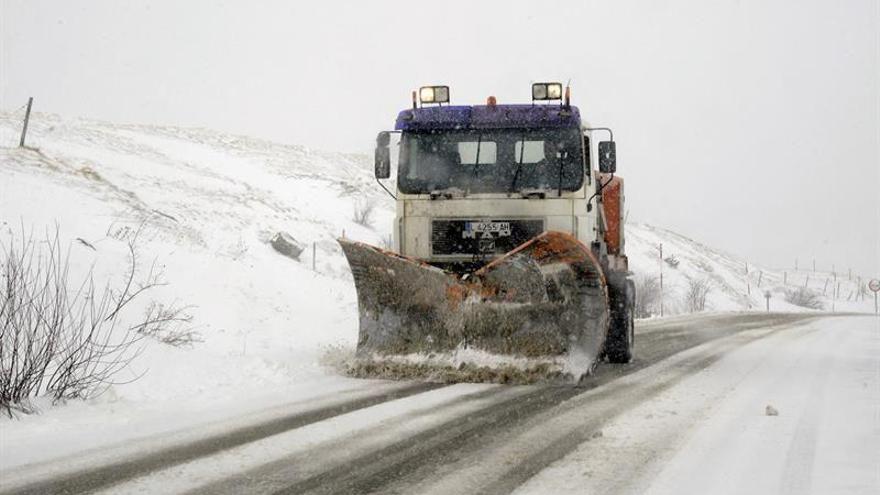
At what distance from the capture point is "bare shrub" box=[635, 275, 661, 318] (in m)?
23.6

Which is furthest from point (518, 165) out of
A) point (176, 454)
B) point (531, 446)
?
point (176, 454)

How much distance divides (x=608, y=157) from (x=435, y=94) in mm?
2093

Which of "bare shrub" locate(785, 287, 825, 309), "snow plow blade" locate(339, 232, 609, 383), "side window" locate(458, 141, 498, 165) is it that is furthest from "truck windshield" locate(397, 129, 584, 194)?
"bare shrub" locate(785, 287, 825, 309)

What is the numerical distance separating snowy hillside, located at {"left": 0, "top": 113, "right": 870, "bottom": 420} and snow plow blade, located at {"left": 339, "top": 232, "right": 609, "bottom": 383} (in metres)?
1.15

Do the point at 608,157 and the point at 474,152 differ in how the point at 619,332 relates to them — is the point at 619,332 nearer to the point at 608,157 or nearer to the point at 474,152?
the point at 608,157

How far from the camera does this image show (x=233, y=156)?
36750mm

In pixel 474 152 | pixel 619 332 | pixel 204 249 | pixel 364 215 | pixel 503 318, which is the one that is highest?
pixel 364 215

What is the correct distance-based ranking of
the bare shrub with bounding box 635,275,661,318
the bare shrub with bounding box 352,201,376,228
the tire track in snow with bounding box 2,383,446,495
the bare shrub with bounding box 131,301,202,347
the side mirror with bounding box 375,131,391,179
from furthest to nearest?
1. the bare shrub with bounding box 352,201,376,228
2. the bare shrub with bounding box 635,275,661,318
3. the side mirror with bounding box 375,131,391,179
4. the bare shrub with bounding box 131,301,202,347
5. the tire track in snow with bounding box 2,383,446,495

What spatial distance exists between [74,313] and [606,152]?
6.01 metres

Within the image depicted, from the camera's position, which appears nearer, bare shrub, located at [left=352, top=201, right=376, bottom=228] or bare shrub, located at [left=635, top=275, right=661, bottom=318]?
bare shrub, located at [left=635, top=275, right=661, bottom=318]

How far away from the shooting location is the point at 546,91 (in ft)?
26.6

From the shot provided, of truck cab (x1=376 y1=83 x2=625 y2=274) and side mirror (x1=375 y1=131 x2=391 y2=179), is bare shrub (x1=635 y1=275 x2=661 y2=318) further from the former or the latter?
side mirror (x1=375 y1=131 x2=391 y2=179)

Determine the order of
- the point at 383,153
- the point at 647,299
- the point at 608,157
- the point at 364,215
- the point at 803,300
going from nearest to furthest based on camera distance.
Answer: the point at 608,157 < the point at 383,153 < the point at 647,299 < the point at 364,215 < the point at 803,300

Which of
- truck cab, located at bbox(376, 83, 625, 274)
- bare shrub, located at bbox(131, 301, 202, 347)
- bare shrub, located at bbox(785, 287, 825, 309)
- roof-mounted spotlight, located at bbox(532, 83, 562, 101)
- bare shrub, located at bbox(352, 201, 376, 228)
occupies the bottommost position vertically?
bare shrub, located at bbox(785, 287, 825, 309)
